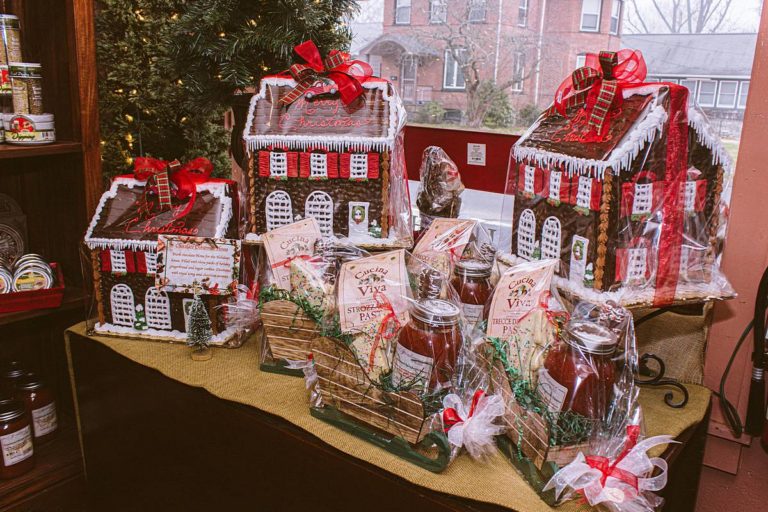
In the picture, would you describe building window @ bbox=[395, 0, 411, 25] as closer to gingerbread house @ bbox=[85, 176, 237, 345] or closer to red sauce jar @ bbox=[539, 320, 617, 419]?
gingerbread house @ bbox=[85, 176, 237, 345]

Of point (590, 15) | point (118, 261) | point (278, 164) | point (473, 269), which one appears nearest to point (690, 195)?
point (473, 269)

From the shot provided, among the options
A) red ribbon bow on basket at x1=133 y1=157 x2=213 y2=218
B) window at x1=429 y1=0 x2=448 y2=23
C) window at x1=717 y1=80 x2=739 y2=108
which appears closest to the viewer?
red ribbon bow on basket at x1=133 y1=157 x2=213 y2=218

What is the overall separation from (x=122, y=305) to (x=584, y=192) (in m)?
1.22

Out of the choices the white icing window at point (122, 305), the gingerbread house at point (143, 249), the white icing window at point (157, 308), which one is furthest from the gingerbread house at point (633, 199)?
the white icing window at point (122, 305)

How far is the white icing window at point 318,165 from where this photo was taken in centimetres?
154

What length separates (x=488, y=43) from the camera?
288cm

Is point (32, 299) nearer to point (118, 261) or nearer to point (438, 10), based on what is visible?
point (118, 261)

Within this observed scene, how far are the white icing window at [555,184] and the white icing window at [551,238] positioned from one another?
0.16 feet

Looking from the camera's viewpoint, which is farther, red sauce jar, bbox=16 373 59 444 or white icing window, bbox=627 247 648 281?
red sauce jar, bbox=16 373 59 444

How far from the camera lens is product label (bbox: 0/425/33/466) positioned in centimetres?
178

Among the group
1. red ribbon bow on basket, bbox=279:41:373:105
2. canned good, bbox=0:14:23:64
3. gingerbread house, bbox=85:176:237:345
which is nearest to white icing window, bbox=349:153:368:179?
red ribbon bow on basket, bbox=279:41:373:105

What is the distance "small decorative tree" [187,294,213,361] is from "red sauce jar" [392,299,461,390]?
0.61 m

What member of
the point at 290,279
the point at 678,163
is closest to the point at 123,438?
the point at 290,279

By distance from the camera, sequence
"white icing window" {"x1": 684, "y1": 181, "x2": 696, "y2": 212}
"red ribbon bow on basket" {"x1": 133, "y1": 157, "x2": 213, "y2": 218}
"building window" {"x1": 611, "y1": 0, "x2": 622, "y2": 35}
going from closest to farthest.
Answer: "white icing window" {"x1": 684, "y1": 181, "x2": 696, "y2": 212}, "red ribbon bow on basket" {"x1": 133, "y1": 157, "x2": 213, "y2": 218}, "building window" {"x1": 611, "y1": 0, "x2": 622, "y2": 35}
